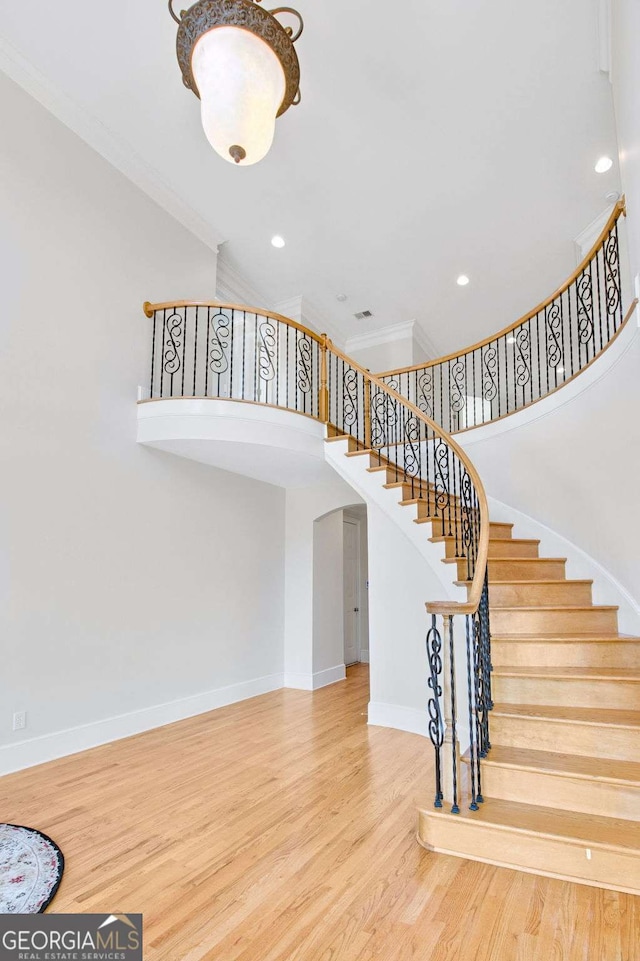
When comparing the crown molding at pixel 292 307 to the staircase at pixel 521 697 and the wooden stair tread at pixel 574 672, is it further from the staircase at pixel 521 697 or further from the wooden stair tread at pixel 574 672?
the wooden stair tread at pixel 574 672

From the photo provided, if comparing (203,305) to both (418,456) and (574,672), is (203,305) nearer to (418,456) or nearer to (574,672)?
(418,456)

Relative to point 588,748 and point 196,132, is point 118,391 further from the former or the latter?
point 588,748

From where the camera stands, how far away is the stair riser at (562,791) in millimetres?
2641

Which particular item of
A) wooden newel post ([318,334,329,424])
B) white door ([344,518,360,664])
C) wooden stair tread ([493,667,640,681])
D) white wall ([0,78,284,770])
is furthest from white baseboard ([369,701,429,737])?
white door ([344,518,360,664])

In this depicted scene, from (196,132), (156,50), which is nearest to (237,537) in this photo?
(196,132)

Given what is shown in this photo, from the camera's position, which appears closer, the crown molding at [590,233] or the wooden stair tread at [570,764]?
the wooden stair tread at [570,764]

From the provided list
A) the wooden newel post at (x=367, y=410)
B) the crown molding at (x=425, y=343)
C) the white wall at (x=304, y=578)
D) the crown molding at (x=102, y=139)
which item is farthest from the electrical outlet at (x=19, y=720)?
the crown molding at (x=425, y=343)

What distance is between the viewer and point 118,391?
5.07m

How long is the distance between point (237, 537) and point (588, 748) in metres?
4.36

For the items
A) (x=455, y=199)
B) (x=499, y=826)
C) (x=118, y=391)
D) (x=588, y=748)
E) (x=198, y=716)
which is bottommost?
(x=198, y=716)

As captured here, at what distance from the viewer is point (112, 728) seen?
4637mm

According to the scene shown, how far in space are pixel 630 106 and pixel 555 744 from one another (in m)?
3.50

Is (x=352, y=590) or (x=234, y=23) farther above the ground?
(x=234, y=23)

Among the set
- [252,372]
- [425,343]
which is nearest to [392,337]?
[425,343]
